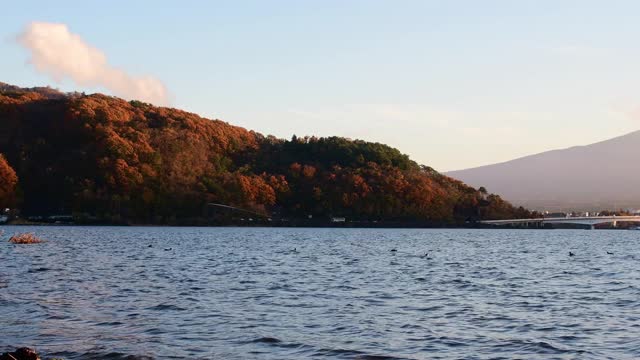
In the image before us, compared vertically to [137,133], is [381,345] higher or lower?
lower

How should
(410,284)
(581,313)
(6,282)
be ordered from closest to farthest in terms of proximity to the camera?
(581,313) < (6,282) < (410,284)

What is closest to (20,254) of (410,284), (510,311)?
(410,284)

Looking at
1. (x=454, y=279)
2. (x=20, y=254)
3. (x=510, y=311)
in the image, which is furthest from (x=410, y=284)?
(x=20, y=254)

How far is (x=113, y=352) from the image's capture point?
24422mm

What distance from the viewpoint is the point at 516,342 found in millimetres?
27047

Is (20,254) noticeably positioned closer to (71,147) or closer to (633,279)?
(633,279)

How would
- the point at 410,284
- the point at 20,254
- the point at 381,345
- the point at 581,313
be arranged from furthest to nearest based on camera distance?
the point at 20,254, the point at 410,284, the point at 581,313, the point at 381,345

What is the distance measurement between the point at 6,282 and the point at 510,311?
2554 centimetres

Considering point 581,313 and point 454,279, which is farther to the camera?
point 454,279

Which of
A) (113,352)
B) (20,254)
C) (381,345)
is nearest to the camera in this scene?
(113,352)

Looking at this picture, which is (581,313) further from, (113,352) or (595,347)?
(113,352)

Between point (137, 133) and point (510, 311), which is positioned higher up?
point (137, 133)

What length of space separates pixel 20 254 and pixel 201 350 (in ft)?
148

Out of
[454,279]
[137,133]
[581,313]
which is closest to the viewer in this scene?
[581,313]
